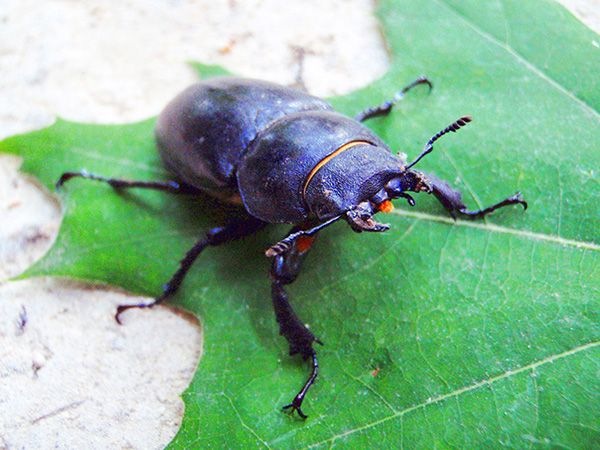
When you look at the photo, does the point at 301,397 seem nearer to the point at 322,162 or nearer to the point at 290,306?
the point at 290,306

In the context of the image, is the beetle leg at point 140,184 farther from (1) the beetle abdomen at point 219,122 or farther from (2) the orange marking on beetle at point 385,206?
(2) the orange marking on beetle at point 385,206

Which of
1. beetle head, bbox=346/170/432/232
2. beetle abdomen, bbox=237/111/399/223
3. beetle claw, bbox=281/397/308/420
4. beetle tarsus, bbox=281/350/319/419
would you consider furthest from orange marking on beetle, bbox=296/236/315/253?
beetle claw, bbox=281/397/308/420

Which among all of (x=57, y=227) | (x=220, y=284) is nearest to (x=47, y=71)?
(x=57, y=227)

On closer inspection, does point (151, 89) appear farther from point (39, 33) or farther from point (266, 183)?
point (266, 183)

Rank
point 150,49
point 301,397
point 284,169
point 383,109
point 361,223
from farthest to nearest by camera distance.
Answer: point 150,49 → point 383,109 → point 284,169 → point 301,397 → point 361,223

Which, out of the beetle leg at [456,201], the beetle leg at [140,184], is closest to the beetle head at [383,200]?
the beetle leg at [456,201]

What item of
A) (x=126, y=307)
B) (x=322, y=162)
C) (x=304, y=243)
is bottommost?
(x=126, y=307)

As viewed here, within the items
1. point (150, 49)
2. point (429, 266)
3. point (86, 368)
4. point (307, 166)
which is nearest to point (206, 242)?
point (307, 166)

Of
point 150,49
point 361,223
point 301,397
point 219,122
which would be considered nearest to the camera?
point 361,223
